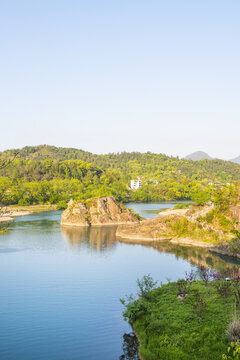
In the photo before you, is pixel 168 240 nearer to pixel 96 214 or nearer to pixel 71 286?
pixel 96 214

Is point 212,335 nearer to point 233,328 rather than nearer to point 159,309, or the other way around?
point 233,328

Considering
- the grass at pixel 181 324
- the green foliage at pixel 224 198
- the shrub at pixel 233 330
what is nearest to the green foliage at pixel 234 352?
the grass at pixel 181 324

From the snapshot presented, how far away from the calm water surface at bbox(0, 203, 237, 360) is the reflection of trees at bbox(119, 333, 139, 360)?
0.14m

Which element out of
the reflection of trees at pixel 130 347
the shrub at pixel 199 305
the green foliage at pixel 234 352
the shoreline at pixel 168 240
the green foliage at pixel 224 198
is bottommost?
the reflection of trees at pixel 130 347

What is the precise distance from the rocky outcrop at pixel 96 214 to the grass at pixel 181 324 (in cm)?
4958

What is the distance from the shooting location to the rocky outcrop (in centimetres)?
7600

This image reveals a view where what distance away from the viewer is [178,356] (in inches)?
664

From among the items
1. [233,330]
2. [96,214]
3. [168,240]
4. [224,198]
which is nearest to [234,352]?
[233,330]

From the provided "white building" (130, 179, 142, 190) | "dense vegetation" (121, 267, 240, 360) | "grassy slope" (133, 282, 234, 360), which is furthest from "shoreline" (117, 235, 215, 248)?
"white building" (130, 179, 142, 190)

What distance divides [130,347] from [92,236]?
4216 centimetres

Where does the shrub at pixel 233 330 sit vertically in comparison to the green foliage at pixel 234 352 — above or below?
below

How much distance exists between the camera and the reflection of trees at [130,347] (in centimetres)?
1950

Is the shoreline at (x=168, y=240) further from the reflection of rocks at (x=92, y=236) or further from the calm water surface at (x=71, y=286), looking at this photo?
the calm water surface at (x=71, y=286)

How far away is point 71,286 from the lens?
33.0 meters
